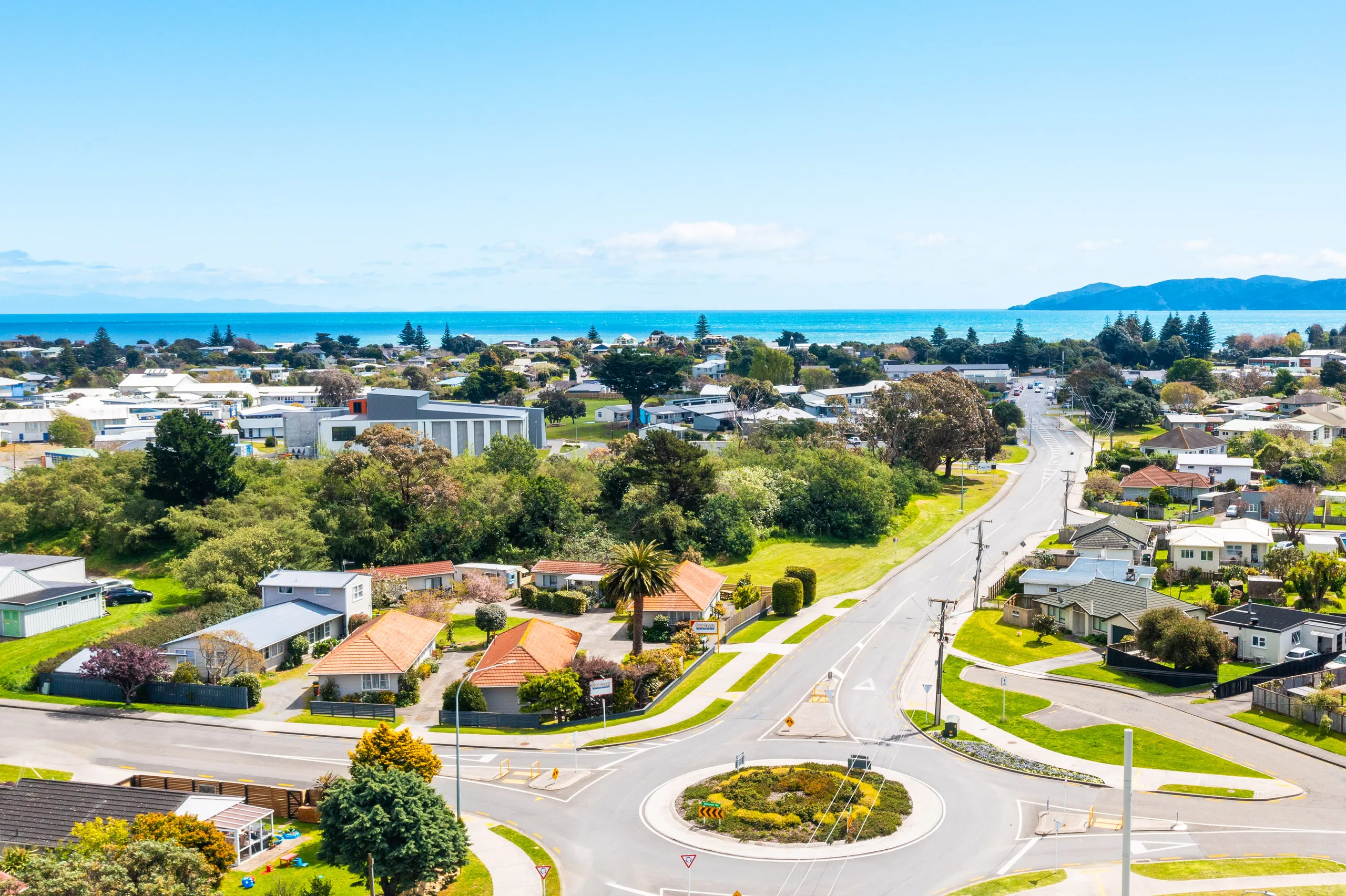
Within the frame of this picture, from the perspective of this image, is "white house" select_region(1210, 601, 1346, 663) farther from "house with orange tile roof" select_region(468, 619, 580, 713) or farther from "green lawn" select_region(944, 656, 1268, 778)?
"house with orange tile roof" select_region(468, 619, 580, 713)

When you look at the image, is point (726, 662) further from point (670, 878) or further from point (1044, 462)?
point (1044, 462)

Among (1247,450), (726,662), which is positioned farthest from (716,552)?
(1247,450)

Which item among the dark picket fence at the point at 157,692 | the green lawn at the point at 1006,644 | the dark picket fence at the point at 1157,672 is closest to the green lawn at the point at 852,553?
the green lawn at the point at 1006,644

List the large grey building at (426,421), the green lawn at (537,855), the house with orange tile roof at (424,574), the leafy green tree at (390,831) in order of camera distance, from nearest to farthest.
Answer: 1. the leafy green tree at (390,831)
2. the green lawn at (537,855)
3. the house with orange tile roof at (424,574)
4. the large grey building at (426,421)

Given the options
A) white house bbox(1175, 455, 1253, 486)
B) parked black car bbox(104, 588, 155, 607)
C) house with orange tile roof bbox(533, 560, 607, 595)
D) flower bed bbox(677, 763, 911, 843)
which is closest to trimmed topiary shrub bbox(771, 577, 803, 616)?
house with orange tile roof bbox(533, 560, 607, 595)

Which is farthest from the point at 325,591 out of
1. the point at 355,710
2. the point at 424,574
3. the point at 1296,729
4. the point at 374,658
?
the point at 1296,729

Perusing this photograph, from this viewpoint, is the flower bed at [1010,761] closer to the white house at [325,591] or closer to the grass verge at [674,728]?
the grass verge at [674,728]

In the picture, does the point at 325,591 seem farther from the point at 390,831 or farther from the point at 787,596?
the point at 390,831
